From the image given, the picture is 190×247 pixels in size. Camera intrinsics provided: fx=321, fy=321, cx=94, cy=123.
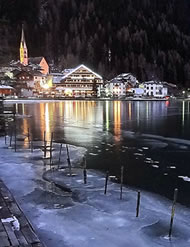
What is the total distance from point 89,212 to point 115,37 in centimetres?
13658

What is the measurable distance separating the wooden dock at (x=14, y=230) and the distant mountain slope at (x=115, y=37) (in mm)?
114517

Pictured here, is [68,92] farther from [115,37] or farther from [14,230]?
[14,230]

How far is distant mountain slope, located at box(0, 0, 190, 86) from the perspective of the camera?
12800 cm

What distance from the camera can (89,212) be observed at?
7141 millimetres

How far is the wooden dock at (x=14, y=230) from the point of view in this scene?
4.68 m

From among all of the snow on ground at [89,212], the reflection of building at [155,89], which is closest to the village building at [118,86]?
the reflection of building at [155,89]

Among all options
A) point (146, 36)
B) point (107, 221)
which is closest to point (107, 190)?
point (107, 221)

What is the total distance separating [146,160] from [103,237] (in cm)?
705

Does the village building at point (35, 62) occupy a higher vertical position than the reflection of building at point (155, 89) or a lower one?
higher

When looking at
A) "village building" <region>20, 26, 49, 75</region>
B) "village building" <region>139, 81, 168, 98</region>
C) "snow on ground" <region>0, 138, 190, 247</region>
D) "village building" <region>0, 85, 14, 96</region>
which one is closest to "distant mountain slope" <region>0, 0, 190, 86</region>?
"village building" <region>20, 26, 49, 75</region>

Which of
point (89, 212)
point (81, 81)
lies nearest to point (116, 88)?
point (81, 81)

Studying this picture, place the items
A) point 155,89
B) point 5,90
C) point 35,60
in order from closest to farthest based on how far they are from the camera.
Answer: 1. point 5,90
2. point 155,89
3. point 35,60

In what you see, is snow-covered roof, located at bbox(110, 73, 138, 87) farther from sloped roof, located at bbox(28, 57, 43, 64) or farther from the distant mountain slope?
sloped roof, located at bbox(28, 57, 43, 64)

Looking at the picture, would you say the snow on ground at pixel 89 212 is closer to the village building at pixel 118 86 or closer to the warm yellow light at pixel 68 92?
the warm yellow light at pixel 68 92
